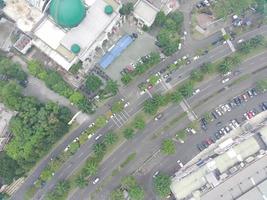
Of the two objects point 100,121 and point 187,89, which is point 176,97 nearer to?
point 187,89

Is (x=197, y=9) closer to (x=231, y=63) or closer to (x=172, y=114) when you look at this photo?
(x=231, y=63)

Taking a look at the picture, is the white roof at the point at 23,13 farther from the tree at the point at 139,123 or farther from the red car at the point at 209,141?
the red car at the point at 209,141

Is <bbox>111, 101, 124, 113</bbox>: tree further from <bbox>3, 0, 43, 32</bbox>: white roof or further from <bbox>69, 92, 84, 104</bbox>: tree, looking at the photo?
<bbox>3, 0, 43, 32</bbox>: white roof

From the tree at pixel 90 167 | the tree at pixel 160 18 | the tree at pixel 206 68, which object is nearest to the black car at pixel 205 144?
the tree at pixel 206 68

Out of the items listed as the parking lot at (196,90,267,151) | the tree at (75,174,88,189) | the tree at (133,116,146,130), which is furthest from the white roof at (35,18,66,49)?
the parking lot at (196,90,267,151)

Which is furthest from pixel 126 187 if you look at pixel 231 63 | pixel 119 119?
pixel 231 63

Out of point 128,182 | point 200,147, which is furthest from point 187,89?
point 128,182
